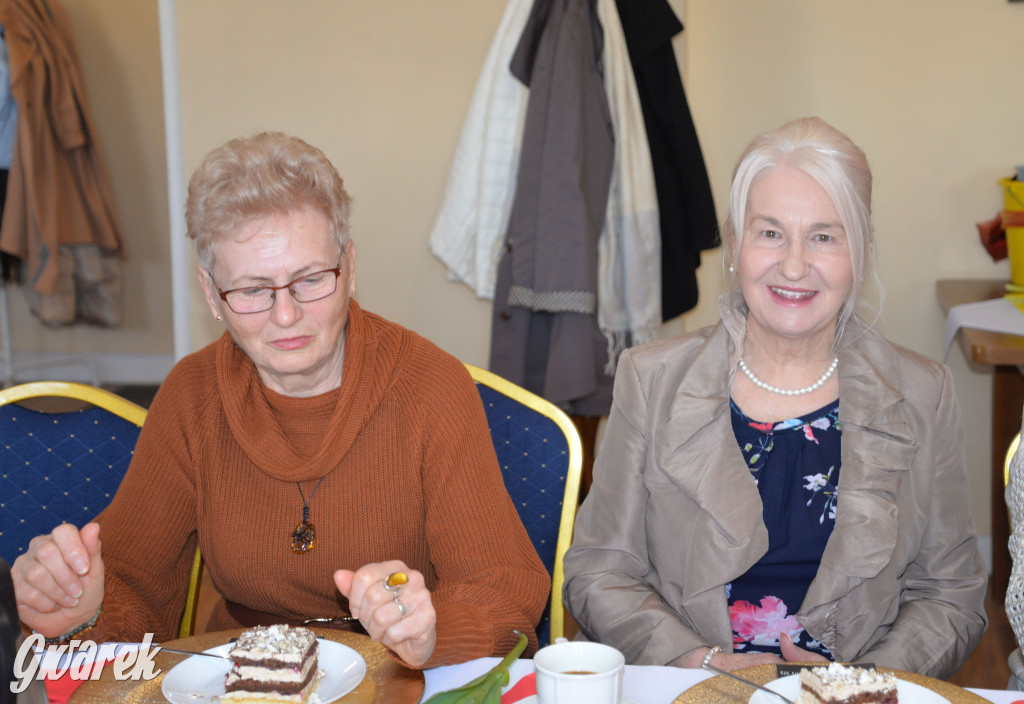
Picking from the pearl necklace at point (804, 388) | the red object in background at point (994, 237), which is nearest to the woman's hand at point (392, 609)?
the pearl necklace at point (804, 388)

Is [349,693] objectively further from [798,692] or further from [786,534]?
[786,534]

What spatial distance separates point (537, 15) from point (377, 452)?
69.6 inches

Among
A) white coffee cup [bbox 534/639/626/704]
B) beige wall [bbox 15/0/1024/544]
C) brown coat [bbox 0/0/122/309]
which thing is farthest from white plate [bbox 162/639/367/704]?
brown coat [bbox 0/0/122/309]

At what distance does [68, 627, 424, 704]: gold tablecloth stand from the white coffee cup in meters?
0.21

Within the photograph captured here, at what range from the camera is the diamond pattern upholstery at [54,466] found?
1.69m

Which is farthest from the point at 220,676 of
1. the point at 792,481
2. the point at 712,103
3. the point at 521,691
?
the point at 712,103

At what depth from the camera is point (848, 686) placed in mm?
1025

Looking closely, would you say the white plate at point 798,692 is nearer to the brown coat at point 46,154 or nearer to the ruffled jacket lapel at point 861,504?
the ruffled jacket lapel at point 861,504

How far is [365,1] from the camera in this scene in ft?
10.2

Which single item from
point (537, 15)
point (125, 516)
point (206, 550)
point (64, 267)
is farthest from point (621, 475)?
point (64, 267)

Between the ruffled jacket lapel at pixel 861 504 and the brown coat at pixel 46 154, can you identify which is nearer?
the ruffled jacket lapel at pixel 861 504

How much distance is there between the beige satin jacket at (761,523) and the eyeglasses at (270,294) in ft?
1.70

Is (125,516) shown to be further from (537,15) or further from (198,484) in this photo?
(537,15)

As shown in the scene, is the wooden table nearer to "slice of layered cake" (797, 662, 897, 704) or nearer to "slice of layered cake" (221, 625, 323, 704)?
"slice of layered cake" (797, 662, 897, 704)
